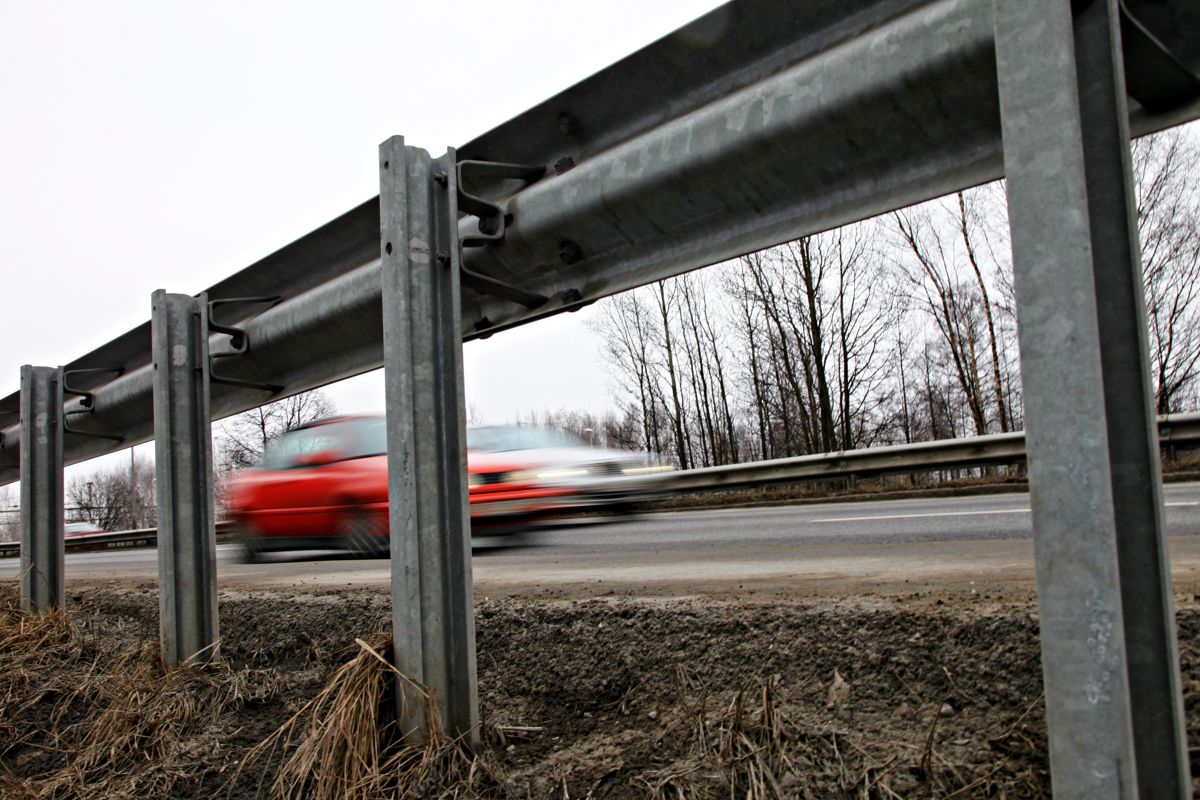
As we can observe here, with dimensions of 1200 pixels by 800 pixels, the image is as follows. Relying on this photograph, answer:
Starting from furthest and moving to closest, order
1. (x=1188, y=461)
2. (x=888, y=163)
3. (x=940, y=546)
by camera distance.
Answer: (x=1188, y=461) → (x=940, y=546) → (x=888, y=163)

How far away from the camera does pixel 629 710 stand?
8.10ft

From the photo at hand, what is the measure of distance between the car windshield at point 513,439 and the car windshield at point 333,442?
0.88 m

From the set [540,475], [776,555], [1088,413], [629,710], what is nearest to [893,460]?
[540,475]

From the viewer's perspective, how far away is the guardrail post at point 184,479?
358 cm

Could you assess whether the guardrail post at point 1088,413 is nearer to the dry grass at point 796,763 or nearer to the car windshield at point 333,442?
the dry grass at point 796,763

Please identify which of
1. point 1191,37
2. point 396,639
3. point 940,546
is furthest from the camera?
point 940,546

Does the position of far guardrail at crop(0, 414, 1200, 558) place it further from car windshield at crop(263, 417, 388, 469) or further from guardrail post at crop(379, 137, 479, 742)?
guardrail post at crop(379, 137, 479, 742)

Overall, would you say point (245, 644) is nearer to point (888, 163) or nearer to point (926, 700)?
point (926, 700)

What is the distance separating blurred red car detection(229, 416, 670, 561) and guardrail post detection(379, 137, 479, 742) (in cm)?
502

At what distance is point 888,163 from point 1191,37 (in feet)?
1.89

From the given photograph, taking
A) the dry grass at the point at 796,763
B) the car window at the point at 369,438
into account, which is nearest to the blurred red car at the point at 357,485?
the car window at the point at 369,438

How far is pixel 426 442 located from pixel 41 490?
391 cm

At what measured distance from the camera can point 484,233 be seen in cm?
273

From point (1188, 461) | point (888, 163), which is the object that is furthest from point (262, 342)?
point (1188, 461)
